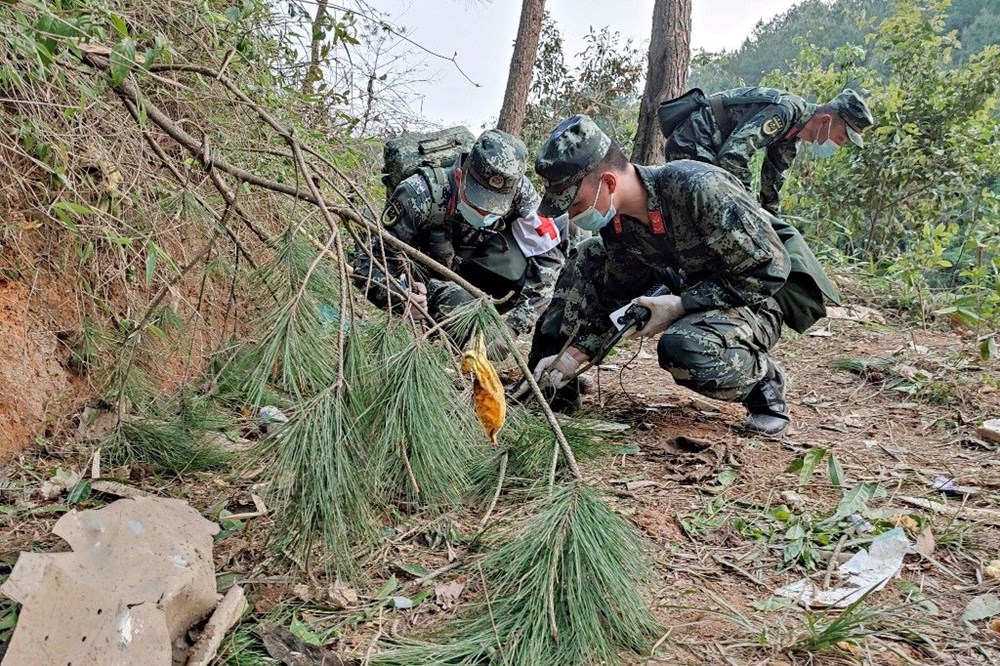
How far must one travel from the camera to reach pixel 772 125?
13.5ft

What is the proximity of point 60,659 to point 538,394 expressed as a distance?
1045mm

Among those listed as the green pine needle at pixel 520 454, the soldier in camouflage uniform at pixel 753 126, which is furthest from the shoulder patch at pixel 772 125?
the green pine needle at pixel 520 454

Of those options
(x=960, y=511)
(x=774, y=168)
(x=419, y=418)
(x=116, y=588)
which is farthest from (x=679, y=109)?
(x=116, y=588)

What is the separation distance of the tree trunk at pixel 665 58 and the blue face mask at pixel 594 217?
10.7 feet

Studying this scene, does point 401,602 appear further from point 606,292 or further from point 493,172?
point 493,172

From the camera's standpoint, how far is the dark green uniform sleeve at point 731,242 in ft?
8.24

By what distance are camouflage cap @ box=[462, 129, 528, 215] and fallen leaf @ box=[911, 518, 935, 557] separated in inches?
76.8

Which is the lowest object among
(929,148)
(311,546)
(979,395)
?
(311,546)

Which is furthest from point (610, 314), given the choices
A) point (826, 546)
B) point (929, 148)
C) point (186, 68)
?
point (929, 148)

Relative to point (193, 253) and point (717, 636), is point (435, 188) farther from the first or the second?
point (717, 636)

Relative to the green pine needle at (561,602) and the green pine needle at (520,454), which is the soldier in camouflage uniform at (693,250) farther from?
the green pine needle at (561,602)

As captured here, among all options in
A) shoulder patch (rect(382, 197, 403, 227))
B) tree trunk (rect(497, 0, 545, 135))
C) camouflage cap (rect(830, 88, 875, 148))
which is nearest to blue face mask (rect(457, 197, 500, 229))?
shoulder patch (rect(382, 197, 403, 227))

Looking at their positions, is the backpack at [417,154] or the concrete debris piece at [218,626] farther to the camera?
the backpack at [417,154]

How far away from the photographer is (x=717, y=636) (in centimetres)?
157
